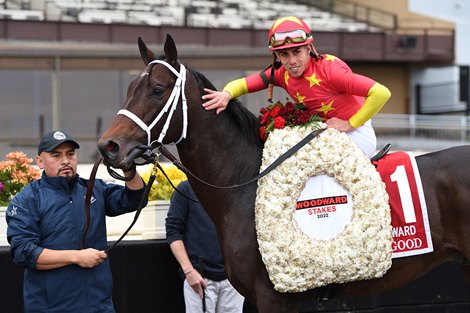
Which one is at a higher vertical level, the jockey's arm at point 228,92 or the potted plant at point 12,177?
the jockey's arm at point 228,92

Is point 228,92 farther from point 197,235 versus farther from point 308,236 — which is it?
point 197,235

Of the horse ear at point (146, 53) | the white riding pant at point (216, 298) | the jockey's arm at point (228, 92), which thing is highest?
the horse ear at point (146, 53)

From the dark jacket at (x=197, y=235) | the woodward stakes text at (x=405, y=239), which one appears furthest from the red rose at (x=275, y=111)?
the dark jacket at (x=197, y=235)

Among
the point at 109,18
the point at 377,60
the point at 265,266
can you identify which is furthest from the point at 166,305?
the point at 377,60

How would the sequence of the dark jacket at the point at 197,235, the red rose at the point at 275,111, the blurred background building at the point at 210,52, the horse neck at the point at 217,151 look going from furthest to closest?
1. the blurred background building at the point at 210,52
2. the dark jacket at the point at 197,235
3. the red rose at the point at 275,111
4. the horse neck at the point at 217,151

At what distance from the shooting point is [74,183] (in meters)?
4.25

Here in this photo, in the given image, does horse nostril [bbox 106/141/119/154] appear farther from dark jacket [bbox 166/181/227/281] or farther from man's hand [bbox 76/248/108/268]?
dark jacket [bbox 166/181/227/281]

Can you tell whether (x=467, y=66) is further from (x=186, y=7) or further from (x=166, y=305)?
(x=166, y=305)

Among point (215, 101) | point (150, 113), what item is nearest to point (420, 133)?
point (215, 101)

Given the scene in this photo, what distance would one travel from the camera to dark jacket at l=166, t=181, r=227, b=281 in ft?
17.3

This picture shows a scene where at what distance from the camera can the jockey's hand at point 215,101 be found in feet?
14.1

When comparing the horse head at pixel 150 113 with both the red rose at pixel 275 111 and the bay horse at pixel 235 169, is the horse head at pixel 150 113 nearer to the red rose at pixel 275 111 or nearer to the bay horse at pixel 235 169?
the bay horse at pixel 235 169

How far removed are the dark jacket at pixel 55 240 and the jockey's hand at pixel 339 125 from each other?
1401 millimetres

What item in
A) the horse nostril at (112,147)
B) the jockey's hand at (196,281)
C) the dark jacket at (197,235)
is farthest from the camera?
the dark jacket at (197,235)
